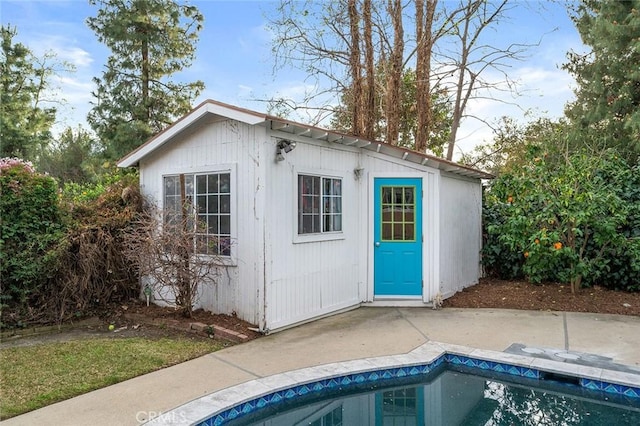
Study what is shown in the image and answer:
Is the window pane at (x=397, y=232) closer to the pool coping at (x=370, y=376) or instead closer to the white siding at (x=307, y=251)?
the white siding at (x=307, y=251)

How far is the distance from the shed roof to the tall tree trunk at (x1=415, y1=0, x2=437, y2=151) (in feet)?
13.1

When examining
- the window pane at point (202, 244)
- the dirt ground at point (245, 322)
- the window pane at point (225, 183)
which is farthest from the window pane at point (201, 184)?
the dirt ground at point (245, 322)

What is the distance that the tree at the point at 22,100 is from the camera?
55.5 ft

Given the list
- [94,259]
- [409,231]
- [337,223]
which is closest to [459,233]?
[409,231]

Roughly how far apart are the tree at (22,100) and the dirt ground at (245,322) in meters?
13.8

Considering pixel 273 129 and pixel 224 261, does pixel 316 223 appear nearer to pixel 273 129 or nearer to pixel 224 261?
pixel 224 261

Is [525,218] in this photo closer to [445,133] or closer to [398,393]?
[398,393]

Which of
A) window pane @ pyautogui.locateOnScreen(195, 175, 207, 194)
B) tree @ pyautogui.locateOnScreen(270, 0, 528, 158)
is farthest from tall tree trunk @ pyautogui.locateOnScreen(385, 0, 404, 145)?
window pane @ pyautogui.locateOnScreen(195, 175, 207, 194)

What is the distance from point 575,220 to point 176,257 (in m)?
6.08

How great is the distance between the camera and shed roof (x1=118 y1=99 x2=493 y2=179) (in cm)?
544

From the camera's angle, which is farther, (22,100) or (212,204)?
(22,100)

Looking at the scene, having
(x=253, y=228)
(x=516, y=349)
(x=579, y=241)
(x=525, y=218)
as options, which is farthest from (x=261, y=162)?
(x=579, y=241)

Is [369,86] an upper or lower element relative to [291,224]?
upper

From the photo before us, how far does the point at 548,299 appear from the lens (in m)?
7.36
